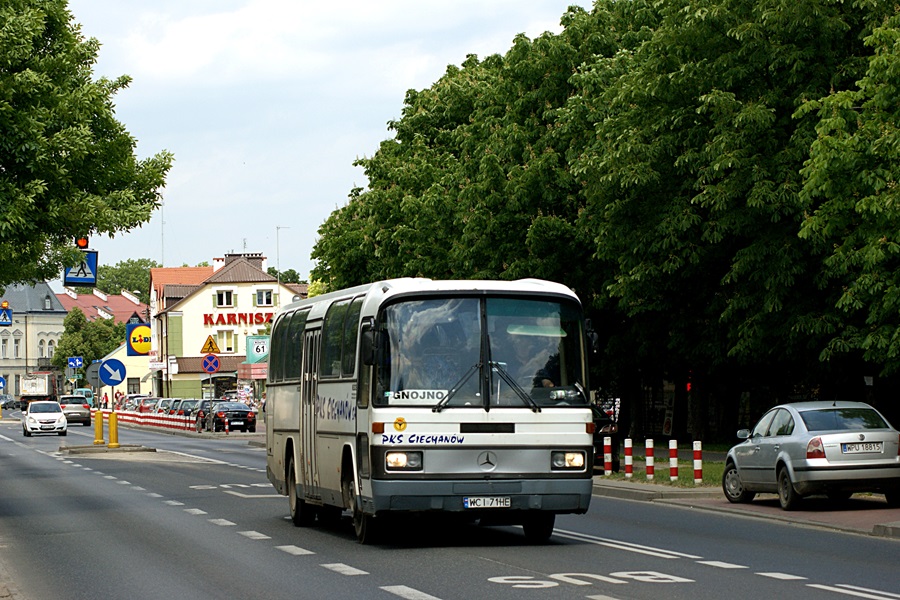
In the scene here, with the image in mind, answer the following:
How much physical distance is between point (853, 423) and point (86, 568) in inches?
448

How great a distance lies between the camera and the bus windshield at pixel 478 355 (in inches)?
658

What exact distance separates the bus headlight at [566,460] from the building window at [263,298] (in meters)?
115

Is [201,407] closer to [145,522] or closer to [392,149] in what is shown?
[392,149]

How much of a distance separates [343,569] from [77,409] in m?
79.6

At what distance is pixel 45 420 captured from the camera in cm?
7225

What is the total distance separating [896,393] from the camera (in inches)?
1547

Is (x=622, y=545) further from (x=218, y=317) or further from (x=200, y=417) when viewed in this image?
(x=218, y=317)

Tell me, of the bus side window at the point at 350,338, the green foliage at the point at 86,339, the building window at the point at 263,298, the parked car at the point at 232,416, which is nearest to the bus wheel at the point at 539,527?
the bus side window at the point at 350,338

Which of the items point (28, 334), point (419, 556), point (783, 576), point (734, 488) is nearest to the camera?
point (783, 576)

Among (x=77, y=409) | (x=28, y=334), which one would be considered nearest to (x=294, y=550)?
(x=77, y=409)

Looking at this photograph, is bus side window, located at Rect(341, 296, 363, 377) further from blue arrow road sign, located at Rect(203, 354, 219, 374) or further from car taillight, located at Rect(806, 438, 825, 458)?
blue arrow road sign, located at Rect(203, 354, 219, 374)

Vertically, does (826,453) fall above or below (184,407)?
below

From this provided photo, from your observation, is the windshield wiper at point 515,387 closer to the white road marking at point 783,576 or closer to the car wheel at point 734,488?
the white road marking at point 783,576

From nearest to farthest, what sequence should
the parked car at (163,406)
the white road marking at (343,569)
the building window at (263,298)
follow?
the white road marking at (343,569) → the parked car at (163,406) → the building window at (263,298)
